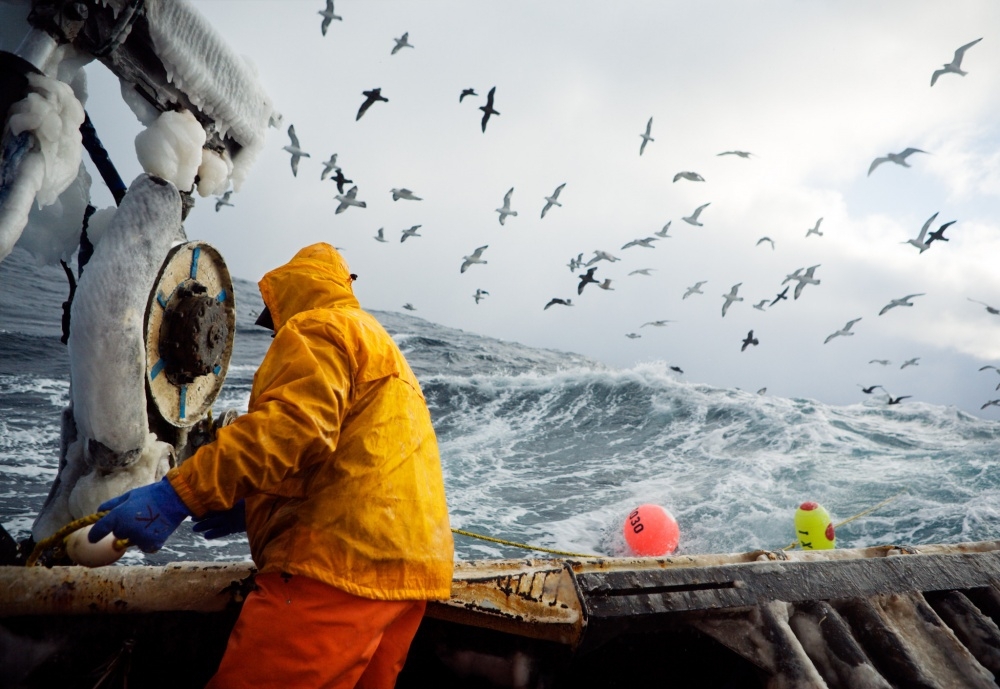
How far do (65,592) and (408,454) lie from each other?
126cm

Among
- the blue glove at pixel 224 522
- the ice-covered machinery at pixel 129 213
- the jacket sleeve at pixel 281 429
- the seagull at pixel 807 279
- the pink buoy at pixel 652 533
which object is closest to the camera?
the jacket sleeve at pixel 281 429

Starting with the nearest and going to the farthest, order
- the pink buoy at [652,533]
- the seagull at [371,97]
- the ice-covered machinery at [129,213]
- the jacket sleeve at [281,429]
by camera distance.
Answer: the jacket sleeve at [281,429] < the ice-covered machinery at [129,213] < the pink buoy at [652,533] < the seagull at [371,97]

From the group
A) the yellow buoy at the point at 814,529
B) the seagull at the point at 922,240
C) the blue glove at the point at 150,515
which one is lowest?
the yellow buoy at the point at 814,529

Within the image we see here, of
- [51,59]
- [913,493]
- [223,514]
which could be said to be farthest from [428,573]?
[913,493]

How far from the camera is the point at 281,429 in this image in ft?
4.66

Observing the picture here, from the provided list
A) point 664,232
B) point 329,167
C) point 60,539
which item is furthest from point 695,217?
point 60,539

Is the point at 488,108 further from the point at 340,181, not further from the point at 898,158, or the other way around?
the point at 898,158

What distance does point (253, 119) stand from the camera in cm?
405

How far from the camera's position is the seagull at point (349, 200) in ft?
39.3

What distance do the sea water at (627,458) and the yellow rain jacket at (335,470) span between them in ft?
12.9

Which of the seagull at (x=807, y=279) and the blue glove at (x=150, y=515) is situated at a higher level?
the seagull at (x=807, y=279)

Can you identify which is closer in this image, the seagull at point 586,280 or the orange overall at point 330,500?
the orange overall at point 330,500

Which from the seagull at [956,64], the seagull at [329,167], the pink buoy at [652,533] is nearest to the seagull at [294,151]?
the seagull at [329,167]

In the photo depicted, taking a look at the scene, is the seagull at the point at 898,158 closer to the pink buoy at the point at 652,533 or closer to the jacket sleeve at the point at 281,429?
the pink buoy at the point at 652,533
